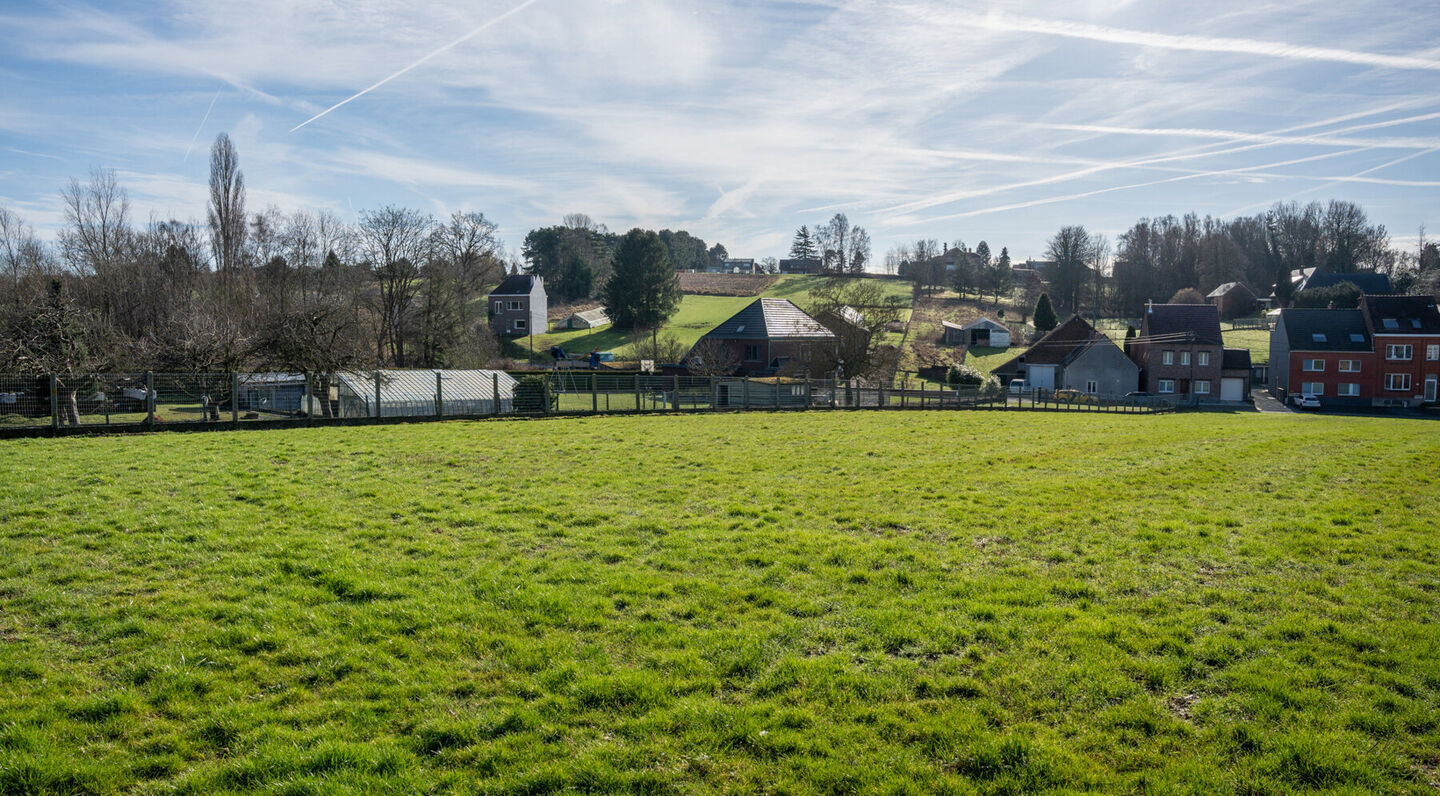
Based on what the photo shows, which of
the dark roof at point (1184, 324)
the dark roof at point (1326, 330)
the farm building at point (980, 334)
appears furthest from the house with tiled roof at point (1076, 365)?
the dark roof at point (1326, 330)

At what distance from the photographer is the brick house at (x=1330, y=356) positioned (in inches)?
2507

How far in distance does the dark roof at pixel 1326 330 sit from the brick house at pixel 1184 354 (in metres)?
5.66

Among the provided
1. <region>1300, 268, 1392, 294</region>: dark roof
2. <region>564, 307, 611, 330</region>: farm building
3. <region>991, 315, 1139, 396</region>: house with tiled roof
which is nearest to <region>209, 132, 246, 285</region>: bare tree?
<region>564, 307, 611, 330</region>: farm building

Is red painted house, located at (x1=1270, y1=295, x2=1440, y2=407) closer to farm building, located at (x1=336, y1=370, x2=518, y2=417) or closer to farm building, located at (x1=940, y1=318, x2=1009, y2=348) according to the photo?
farm building, located at (x1=940, y1=318, x2=1009, y2=348)

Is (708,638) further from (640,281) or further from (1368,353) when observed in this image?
(1368,353)

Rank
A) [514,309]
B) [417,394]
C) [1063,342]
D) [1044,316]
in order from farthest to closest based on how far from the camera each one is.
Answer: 1. [1044,316]
2. [514,309]
3. [1063,342]
4. [417,394]

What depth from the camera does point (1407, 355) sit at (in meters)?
63.2

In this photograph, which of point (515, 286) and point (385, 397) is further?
point (515, 286)

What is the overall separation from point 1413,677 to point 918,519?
5415mm

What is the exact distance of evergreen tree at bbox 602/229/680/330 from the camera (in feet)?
255

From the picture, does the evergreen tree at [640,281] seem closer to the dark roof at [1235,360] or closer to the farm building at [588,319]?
→ the farm building at [588,319]

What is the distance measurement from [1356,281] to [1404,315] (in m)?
28.1

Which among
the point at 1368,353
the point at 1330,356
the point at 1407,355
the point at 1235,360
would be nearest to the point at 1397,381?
the point at 1407,355

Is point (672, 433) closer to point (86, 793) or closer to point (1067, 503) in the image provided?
point (1067, 503)
